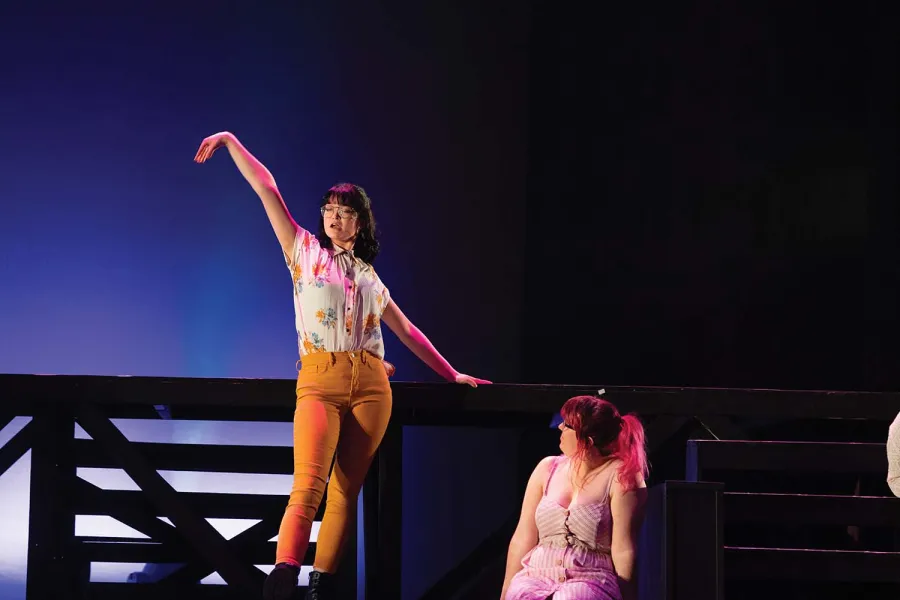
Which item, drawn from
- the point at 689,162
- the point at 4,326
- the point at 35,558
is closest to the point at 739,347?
the point at 689,162

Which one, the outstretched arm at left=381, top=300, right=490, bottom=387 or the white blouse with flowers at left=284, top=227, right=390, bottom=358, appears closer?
the white blouse with flowers at left=284, top=227, right=390, bottom=358

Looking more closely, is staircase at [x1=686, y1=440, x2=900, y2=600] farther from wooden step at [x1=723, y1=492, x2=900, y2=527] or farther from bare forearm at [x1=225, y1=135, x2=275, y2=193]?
bare forearm at [x1=225, y1=135, x2=275, y2=193]

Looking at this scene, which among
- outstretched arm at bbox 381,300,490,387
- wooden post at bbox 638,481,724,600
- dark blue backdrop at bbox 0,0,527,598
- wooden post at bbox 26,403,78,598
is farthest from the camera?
dark blue backdrop at bbox 0,0,527,598

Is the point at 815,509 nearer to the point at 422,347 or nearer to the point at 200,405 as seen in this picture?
the point at 422,347

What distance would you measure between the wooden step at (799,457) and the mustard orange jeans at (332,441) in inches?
51.1

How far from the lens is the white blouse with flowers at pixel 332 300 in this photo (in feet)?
11.3

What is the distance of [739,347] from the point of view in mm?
5449

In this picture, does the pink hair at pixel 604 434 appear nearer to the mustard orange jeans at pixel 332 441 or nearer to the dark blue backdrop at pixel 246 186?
the mustard orange jeans at pixel 332 441

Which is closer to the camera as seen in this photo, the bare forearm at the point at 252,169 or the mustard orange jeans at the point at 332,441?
the mustard orange jeans at the point at 332,441

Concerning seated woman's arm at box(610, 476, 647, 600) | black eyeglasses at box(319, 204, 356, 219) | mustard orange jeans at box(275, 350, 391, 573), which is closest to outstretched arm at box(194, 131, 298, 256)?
black eyeglasses at box(319, 204, 356, 219)

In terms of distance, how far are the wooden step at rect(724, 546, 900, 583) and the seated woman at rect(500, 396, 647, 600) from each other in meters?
0.86

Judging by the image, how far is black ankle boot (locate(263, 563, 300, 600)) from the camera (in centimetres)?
311

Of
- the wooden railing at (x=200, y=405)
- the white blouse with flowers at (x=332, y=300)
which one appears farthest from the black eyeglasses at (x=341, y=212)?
the wooden railing at (x=200, y=405)

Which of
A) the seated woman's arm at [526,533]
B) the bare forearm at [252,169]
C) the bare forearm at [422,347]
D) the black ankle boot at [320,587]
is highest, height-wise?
the bare forearm at [252,169]
